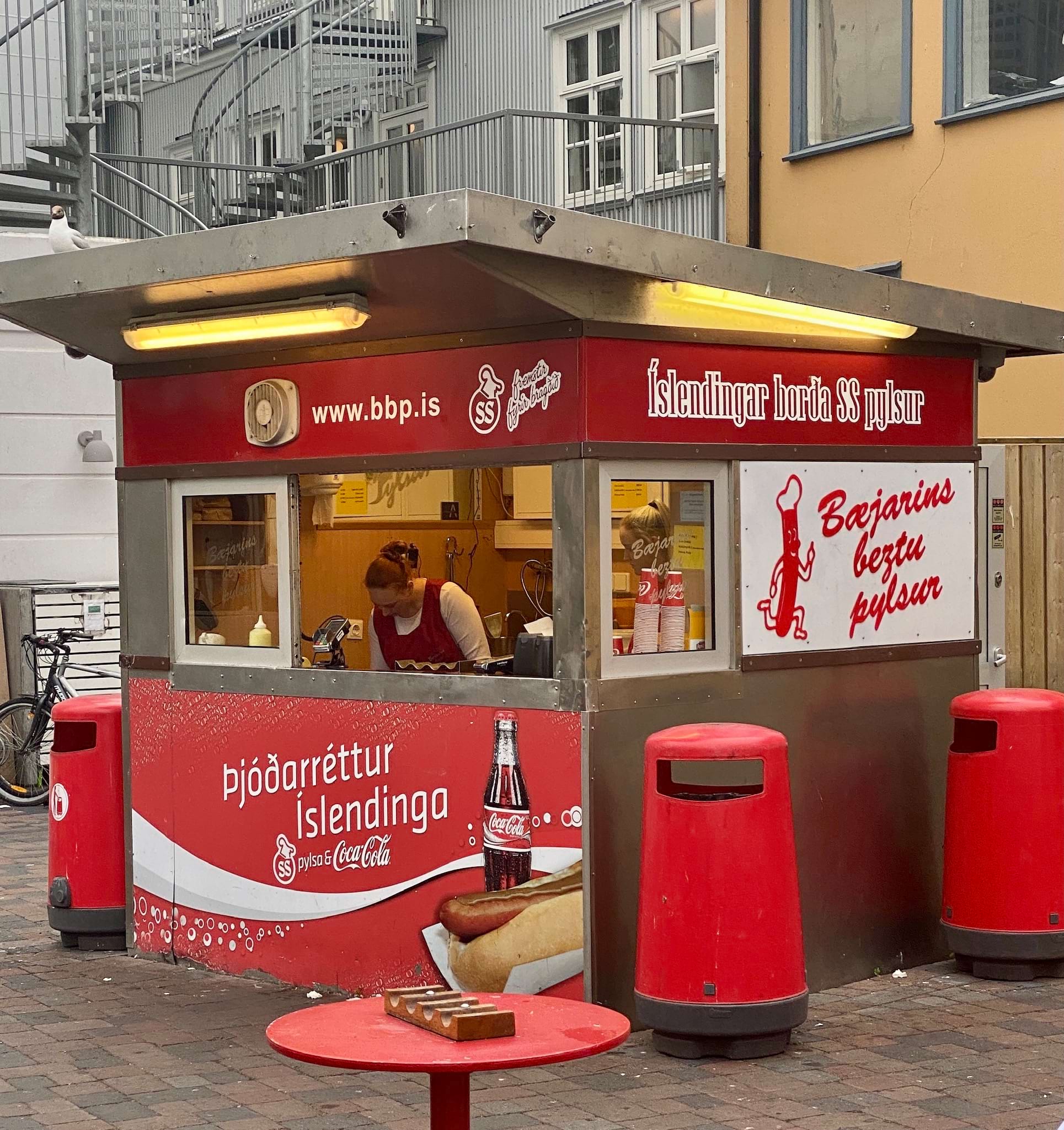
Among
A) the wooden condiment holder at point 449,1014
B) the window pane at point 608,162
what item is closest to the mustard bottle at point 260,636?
the wooden condiment holder at point 449,1014

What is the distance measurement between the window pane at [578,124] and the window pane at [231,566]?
10.9 meters

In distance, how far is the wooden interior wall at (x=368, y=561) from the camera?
7.70m

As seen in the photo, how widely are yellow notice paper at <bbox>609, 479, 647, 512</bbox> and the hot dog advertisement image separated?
0.78 metres

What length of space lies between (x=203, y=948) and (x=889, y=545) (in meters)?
3.21

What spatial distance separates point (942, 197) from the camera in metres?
14.3

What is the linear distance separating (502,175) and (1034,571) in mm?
7655

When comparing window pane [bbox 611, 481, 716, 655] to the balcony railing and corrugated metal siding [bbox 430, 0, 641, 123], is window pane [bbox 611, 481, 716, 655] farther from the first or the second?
corrugated metal siding [bbox 430, 0, 641, 123]

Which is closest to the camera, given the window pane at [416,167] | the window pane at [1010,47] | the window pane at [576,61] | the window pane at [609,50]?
the window pane at [1010,47]

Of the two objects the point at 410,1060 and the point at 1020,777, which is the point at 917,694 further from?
the point at 410,1060

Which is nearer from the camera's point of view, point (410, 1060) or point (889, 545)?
point (410, 1060)

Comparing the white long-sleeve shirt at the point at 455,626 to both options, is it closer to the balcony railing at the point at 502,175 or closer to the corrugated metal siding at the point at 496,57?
the balcony railing at the point at 502,175

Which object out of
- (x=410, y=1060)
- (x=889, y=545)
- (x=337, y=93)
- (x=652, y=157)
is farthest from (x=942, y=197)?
(x=410, y=1060)

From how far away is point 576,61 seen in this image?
1888cm

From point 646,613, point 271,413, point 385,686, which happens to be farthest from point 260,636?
point 646,613
